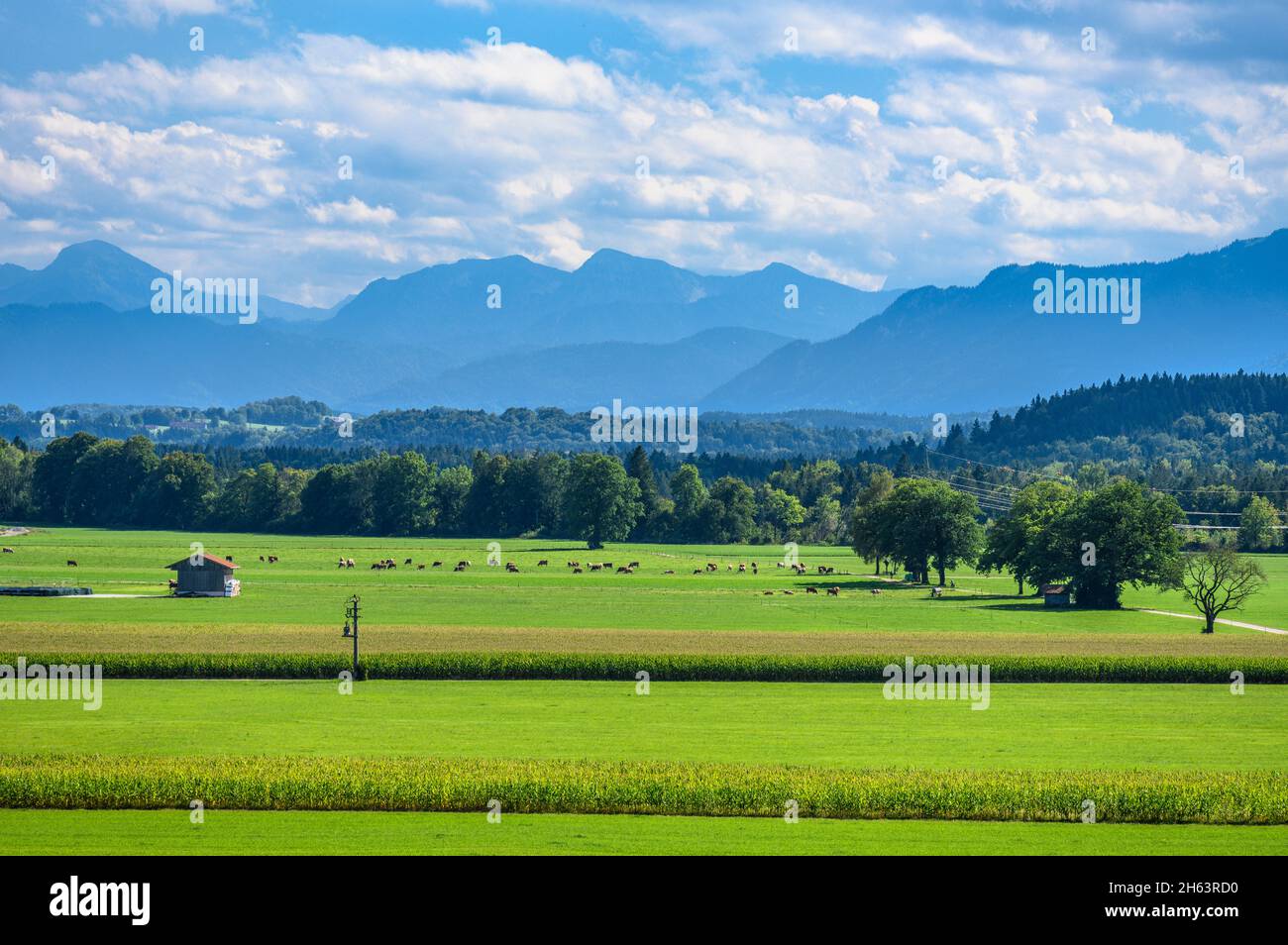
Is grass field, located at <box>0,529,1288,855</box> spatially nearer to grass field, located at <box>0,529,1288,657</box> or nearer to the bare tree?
grass field, located at <box>0,529,1288,657</box>

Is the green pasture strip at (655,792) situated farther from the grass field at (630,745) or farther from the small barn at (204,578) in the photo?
the small barn at (204,578)

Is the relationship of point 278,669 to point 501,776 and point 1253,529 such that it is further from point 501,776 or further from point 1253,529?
point 1253,529

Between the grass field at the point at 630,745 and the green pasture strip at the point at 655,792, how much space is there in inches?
3.3

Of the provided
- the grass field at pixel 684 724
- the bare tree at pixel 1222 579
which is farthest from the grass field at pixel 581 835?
the bare tree at pixel 1222 579

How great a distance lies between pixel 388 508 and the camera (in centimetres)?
19925

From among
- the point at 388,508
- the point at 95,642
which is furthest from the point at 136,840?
the point at 388,508

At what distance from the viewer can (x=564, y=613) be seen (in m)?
94.2

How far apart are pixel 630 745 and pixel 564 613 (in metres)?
47.9

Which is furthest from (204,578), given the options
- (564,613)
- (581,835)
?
(581,835)

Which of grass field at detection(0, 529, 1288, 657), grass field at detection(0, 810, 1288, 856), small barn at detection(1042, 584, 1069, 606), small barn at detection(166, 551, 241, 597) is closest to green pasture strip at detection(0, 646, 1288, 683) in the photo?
grass field at detection(0, 529, 1288, 657)

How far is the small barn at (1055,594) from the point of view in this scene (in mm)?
107438

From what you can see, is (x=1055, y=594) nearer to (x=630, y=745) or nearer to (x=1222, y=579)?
(x=1222, y=579)

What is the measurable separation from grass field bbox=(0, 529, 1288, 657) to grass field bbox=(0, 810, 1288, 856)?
34.5 meters
